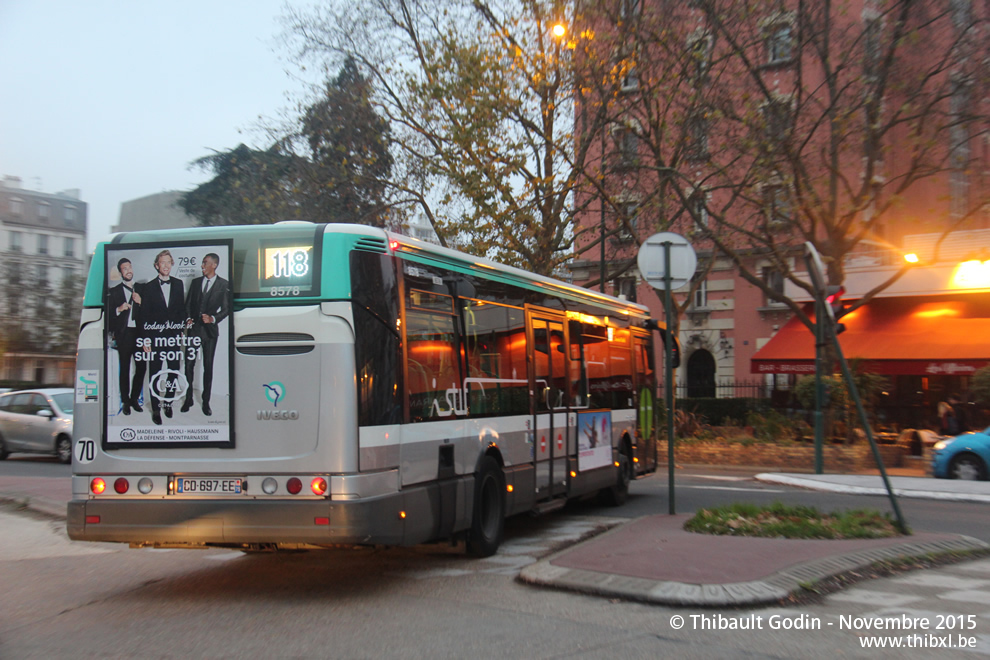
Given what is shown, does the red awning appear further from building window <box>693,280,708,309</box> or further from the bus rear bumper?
the bus rear bumper

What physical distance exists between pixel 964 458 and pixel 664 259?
30.6 feet

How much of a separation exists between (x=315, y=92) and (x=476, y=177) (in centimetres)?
615

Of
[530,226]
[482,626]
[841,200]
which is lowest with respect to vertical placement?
[482,626]

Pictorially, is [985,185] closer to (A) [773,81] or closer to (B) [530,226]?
(A) [773,81]

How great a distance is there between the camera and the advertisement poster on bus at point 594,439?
38.4 ft

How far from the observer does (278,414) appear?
6941 mm

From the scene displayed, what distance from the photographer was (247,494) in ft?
22.7

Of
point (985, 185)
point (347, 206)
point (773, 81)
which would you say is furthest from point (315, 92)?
point (985, 185)

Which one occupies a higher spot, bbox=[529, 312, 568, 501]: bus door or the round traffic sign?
the round traffic sign

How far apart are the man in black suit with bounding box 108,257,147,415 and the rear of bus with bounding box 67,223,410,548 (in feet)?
0.03

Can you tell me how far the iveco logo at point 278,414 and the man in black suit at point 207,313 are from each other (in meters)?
0.44

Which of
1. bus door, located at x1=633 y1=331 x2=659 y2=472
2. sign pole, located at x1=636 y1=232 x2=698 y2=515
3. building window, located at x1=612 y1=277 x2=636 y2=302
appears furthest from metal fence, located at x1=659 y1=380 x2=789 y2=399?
sign pole, located at x1=636 y1=232 x2=698 y2=515

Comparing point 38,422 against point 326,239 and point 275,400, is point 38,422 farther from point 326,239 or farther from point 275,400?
point 326,239

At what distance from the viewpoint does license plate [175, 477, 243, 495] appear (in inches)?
273
